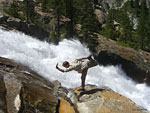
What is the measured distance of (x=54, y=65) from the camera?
56.2ft

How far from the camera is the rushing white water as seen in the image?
44.2 feet

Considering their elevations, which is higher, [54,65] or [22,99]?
[22,99]

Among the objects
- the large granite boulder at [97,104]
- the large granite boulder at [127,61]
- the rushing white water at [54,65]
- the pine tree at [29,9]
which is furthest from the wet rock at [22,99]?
the pine tree at [29,9]

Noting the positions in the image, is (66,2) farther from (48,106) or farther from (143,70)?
(48,106)

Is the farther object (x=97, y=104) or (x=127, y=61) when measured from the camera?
(x=127, y=61)

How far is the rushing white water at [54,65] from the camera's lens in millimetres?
13477

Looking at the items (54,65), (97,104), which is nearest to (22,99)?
(97,104)

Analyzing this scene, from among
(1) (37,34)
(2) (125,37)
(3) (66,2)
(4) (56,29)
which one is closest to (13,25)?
(1) (37,34)

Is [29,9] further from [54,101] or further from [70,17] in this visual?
[54,101]

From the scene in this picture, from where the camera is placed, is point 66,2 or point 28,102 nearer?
point 28,102

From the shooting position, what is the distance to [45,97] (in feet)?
22.4

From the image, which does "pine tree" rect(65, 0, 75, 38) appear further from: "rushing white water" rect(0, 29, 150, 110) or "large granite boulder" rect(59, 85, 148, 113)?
"large granite boulder" rect(59, 85, 148, 113)

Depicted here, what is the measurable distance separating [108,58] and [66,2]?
1652 cm

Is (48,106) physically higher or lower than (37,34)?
higher
